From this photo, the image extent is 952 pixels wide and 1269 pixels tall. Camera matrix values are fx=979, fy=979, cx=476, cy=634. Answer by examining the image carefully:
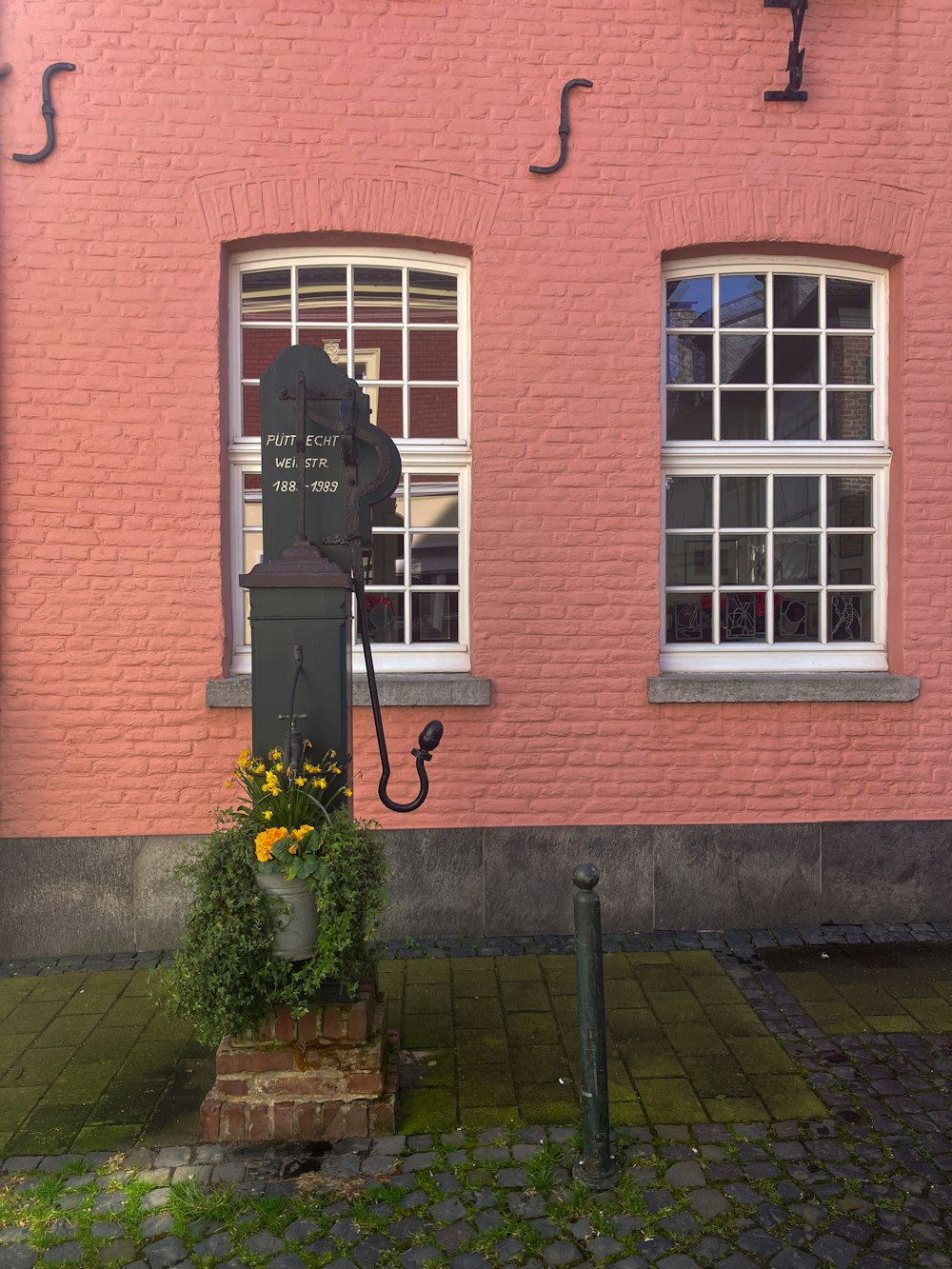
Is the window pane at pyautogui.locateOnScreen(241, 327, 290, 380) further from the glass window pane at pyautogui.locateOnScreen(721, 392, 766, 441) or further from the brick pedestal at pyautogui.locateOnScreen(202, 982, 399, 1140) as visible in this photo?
the brick pedestal at pyautogui.locateOnScreen(202, 982, 399, 1140)

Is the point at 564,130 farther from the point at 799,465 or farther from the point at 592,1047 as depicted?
the point at 592,1047

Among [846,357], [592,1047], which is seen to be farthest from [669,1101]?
[846,357]

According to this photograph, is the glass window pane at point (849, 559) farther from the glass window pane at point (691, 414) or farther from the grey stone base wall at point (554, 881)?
the grey stone base wall at point (554, 881)

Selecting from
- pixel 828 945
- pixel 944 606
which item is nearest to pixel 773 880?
pixel 828 945

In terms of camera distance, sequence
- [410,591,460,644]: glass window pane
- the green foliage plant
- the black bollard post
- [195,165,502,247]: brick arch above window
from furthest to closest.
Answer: [410,591,460,644]: glass window pane
[195,165,502,247]: brick arch above window
the green foliage plant
the black bollard post

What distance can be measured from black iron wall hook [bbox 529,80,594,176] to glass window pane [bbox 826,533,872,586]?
259cm

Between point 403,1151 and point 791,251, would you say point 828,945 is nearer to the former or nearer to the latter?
point 403,1151

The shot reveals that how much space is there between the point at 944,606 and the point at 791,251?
2.19 m

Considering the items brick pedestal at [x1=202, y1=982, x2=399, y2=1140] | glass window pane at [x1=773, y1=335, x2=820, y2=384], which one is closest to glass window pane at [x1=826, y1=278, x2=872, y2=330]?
glass window pane at [x1=773, y1=335, x2=820, y2=384]

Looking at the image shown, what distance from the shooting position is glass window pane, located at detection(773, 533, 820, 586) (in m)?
5.73

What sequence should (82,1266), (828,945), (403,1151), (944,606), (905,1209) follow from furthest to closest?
(944,606) < (828,945) < (403,1151) < (905,1209) < (82,1266)

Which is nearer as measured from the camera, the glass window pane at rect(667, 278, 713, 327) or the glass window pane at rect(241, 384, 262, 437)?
the glass window pane at rect(241, 384, 262, 437)

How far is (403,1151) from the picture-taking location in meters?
3.28

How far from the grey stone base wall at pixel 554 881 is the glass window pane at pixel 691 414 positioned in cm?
224
